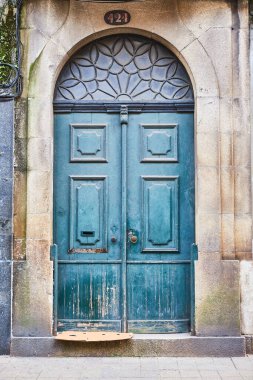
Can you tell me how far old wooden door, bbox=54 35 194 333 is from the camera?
7844 mm

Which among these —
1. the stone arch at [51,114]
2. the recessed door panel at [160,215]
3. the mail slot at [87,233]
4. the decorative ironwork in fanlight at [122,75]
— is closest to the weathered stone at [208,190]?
the stone arch at [51,114]

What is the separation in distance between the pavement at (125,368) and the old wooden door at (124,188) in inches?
23.8

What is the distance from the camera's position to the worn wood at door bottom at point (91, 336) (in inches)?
289

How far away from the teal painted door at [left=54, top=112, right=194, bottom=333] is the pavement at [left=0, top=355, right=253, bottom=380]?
60 cm

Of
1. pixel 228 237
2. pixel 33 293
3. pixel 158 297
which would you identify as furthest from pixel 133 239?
pixel 33 293

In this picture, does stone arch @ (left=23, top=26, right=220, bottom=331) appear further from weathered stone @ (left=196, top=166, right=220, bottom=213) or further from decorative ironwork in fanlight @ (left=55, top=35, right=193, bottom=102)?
decorative ironwork in fanlight @ (left=55, top=35, right=193, bottom=102)

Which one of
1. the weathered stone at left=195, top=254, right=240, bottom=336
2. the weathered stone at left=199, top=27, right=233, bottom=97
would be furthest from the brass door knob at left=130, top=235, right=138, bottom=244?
the weathered stone at left=199, top=27, right=233, bottom=97

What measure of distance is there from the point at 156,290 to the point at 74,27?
3.77m

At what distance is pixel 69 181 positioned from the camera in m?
7.95

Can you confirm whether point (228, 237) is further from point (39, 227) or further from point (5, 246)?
point (5, 246)

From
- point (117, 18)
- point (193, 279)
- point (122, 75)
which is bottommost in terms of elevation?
point (193, 279)

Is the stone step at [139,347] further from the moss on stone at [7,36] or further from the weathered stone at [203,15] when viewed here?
the weathered stone at [203,15]

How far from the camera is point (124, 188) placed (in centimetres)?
788

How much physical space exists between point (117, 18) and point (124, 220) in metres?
2.79
